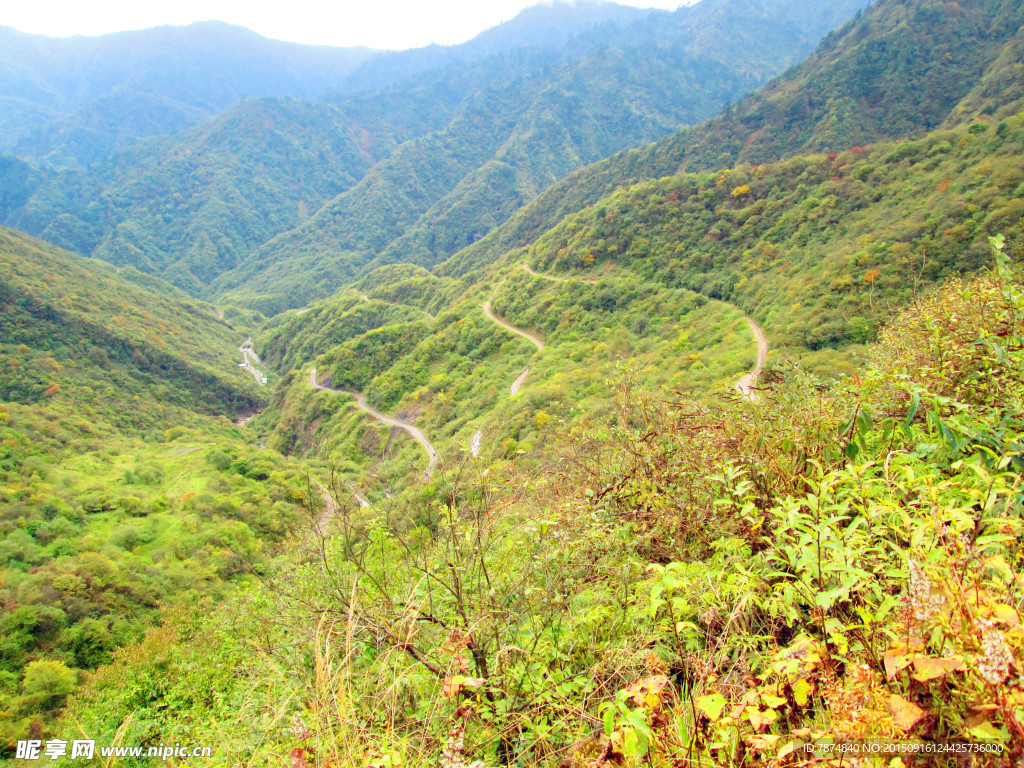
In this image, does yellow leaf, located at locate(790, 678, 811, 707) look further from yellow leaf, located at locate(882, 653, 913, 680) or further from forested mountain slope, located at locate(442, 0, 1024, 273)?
forested mountain slope, located at locate(442, 0, 1024, 273)

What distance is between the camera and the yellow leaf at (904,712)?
172 centimetres

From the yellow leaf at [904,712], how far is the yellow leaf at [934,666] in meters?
0.11

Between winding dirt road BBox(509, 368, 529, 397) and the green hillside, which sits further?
winding dirt road BBox(509, 368, 529, 397)

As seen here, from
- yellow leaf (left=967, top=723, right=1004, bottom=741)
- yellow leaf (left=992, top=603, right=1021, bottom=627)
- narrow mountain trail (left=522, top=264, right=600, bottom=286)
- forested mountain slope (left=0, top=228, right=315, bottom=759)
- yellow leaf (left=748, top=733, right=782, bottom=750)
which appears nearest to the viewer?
yellow leaf (left=967, top=723, right=1004, bottom=741)

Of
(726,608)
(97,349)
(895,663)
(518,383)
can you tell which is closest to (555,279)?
(518,383)

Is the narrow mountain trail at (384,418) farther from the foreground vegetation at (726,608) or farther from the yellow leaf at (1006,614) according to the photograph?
the yellow leaf at (1006,614)

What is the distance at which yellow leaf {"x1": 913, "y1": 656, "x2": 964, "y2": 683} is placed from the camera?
5.79 ft

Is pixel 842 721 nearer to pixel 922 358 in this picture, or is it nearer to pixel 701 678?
pixel 701 678

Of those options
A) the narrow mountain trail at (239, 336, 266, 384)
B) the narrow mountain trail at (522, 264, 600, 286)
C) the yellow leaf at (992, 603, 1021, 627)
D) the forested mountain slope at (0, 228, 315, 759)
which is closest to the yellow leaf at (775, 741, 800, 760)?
the yellow leaf at (992, 603, 1021, 627)

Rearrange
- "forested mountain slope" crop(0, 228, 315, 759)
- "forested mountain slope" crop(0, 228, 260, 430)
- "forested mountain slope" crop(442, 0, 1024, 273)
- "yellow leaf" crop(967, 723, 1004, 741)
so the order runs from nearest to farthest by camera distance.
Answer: "yellow leaf" crop(967, 723, 1004, 741) → "forested mountain slope" crop(0, 228, 315, 759) → "forested mountain slope" crop(0, 228, 260, 430) → "forested mountain slope" crop(442, 0, 1024, 273)

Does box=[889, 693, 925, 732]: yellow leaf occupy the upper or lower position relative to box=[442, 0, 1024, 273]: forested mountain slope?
lower

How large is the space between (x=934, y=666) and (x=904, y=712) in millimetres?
218

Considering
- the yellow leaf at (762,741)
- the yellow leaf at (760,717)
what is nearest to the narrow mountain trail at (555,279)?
the yellow leaf at (760,717)

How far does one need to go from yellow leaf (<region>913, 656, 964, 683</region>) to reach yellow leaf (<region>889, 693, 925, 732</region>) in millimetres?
112
